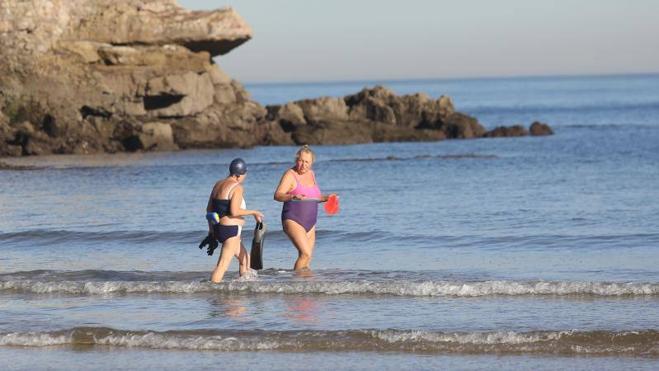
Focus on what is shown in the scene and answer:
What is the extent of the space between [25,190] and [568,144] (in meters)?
30.3

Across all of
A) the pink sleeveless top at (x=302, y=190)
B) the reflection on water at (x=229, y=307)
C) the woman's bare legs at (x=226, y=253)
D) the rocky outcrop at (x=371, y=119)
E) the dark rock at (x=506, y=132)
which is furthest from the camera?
the dark rock at (x=506, y=132)

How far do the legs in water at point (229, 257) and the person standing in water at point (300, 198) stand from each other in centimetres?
62

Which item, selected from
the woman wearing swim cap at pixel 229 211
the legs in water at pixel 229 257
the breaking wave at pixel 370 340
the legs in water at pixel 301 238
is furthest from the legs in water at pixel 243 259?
the breaking wave at pixel 370 340

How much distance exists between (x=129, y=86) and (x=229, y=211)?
3732 cm

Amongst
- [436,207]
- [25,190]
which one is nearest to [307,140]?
[25,190]

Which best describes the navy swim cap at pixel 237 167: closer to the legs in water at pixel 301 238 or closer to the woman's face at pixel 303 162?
the woman's face at pixel 303 162

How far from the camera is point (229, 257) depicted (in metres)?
13.2

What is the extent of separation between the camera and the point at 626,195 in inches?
1048

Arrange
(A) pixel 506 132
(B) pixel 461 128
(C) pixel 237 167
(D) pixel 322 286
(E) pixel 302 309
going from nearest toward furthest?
(E) pixel 302 309
(C) pixel 237 167
(D) pixel 322 286
(B) pixel 461 128
(A) pixel 506 132

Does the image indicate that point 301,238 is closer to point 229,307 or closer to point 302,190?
point 302,190

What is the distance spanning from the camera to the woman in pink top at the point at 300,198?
13.4 meters

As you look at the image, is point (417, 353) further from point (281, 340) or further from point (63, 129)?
point (63, 129)

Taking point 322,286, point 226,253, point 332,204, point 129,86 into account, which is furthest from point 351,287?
point 129,86

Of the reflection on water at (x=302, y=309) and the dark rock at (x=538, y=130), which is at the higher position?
the reflection on water at (x=302, y=309)
